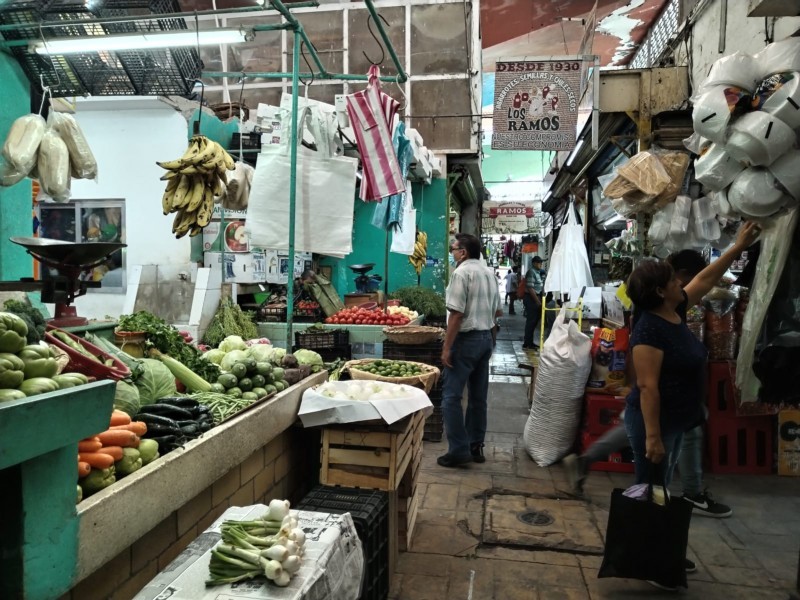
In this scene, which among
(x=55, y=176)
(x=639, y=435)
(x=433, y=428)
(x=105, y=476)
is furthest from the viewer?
(x=433, y=428)

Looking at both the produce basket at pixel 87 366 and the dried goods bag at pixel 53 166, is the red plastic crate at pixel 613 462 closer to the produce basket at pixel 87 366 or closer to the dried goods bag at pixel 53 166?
the produce basket at pixel 87 366

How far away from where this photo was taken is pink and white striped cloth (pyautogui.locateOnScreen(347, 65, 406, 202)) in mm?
5348

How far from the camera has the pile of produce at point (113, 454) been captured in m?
2.11

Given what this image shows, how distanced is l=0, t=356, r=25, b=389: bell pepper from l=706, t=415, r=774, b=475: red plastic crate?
18.0 feet

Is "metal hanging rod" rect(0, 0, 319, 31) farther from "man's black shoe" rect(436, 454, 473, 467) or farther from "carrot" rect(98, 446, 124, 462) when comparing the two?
"man's black shoe" rect(436, 454, 473, 467)

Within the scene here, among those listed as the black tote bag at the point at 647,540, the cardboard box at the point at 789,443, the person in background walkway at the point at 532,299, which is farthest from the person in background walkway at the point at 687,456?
the person in background walkway at the point at 532,299

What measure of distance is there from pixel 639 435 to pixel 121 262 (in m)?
9.08

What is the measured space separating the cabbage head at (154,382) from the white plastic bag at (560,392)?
356 centimetres

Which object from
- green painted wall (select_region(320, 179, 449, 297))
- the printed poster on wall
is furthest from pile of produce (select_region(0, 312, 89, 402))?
the printed poster on wall

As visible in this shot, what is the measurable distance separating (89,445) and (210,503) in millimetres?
924

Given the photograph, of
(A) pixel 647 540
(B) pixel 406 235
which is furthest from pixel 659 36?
(A) pixel 647 540

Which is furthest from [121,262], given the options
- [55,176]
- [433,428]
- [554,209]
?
[554,209]

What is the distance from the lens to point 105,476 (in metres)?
2.15

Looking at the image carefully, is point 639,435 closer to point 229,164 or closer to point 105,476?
point 105,476
